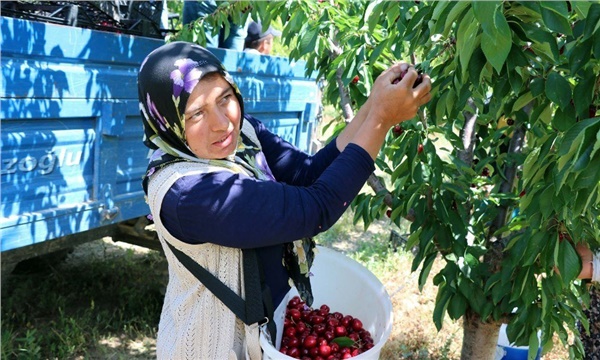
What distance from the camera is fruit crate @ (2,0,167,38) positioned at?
2840 millimetres

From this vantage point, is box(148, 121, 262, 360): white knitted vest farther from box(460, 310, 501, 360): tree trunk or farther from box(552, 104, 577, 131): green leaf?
box(460, 310, 501, 360): tree trunk

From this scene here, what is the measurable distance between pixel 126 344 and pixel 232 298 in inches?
93.5

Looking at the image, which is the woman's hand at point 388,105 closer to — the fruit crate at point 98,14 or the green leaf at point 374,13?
the green leaf at point 374,13

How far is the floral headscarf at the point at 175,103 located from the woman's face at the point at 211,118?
0.02 metres

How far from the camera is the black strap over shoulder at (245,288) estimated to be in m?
1.53

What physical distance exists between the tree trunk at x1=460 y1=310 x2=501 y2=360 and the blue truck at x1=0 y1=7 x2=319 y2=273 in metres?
1.32

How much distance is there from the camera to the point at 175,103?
1.47m

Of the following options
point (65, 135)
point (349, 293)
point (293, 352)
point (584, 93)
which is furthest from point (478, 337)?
point (65, 135)

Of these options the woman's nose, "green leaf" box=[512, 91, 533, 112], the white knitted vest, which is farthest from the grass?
the woman's nose

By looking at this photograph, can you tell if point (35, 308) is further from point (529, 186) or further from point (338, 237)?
point (529, 186)

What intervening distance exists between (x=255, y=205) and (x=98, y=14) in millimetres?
2350

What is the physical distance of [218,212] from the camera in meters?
1.40

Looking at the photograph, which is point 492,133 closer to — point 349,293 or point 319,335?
point 349,293

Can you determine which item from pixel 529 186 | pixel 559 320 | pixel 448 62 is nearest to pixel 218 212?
pixel 448 62
